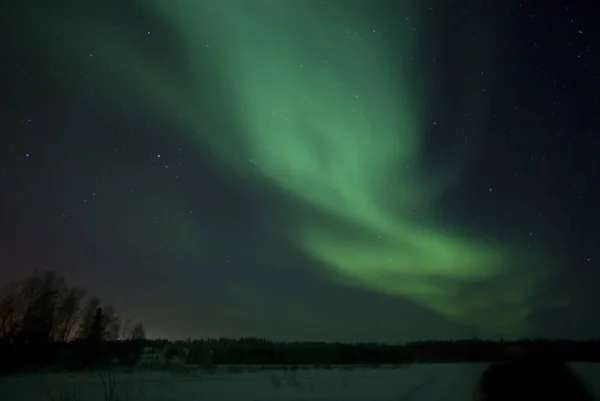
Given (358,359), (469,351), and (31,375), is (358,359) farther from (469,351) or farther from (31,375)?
(31,375)

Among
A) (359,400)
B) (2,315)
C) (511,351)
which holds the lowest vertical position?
(359,400)

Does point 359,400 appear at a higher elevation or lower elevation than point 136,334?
lower

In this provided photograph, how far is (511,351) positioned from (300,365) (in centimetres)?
296

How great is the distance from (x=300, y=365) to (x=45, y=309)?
359 centimetres

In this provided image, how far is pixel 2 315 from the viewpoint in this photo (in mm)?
6227

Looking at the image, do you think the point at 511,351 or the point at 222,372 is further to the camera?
the point at 222,372

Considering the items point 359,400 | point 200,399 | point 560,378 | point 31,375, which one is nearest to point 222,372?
point 200,399

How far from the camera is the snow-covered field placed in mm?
5742

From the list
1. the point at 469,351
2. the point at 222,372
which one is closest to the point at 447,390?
the point at 469,351

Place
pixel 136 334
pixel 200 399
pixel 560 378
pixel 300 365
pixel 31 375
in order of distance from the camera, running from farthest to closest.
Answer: pixel 300 365, pixel 136 334, pixel 200 399, pixel 31 375, pixel 560 378

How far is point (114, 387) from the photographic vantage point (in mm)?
5879

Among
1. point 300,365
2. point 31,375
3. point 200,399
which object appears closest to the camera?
point 31,375

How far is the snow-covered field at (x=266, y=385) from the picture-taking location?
5.74 meters

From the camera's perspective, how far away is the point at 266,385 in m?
7.16
